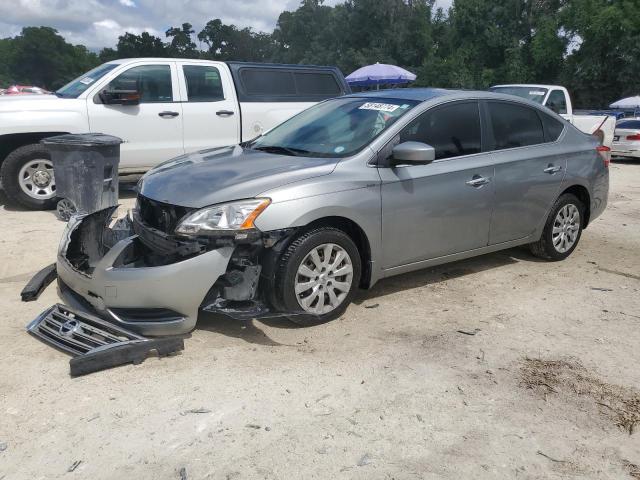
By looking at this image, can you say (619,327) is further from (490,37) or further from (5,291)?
(490,37)

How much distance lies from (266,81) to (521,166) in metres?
4.98

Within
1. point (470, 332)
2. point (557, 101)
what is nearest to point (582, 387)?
point (470, 332)

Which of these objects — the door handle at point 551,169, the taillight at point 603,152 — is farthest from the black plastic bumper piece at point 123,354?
the taillight at point 603,152

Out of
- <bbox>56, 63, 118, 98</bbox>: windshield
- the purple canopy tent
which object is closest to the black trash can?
<bbox>56, 63, 118, 98</bbox>: windshield

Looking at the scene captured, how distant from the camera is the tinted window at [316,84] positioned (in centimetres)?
947

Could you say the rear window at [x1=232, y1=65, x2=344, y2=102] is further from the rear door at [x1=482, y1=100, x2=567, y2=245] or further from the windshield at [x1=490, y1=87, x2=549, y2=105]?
the windshield at [x1=490, y1=87, x2=549, y2=105]

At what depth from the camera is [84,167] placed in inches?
259

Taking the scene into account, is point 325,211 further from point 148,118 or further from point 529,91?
point 529,91

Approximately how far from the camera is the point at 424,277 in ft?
17.8

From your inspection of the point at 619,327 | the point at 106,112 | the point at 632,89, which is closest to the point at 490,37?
the point at 632,89

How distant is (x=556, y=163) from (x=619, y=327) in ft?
5.81

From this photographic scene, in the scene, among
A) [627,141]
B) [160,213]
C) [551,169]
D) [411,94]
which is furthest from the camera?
[627,141]

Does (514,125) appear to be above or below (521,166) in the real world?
above

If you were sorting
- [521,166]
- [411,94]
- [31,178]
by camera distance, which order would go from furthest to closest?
[31,178] → [521,166] → [411,94]
